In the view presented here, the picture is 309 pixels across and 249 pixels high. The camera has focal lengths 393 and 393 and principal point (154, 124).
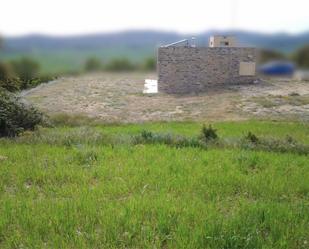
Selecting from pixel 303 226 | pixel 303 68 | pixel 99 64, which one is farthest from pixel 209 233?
pixel 303 68

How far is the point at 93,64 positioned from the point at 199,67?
15111mm

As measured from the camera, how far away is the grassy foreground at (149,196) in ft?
11.9

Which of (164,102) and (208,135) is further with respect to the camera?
Answer: (164,102)

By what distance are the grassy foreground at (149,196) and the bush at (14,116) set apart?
4.18ft

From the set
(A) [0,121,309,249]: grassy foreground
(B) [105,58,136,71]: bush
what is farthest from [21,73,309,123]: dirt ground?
(B) [105,58,136,71]: bush

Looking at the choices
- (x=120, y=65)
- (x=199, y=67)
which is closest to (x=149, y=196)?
(x=120, y=65)

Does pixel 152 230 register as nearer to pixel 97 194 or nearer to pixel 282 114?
pixel 97 194

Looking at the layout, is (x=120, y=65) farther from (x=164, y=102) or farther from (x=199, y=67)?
(x=199, y=67)

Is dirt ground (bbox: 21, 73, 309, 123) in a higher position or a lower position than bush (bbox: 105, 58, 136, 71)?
lower

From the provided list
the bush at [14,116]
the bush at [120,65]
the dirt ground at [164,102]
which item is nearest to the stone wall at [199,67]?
the dirt ground at [164,102]

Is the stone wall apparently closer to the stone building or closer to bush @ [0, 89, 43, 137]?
the stone building

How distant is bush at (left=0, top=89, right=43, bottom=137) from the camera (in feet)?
29.5

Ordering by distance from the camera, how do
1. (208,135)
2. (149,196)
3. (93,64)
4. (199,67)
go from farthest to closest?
(199,67) < (208,135) < (93,64) < (149,196)

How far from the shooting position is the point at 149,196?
15.2ft
